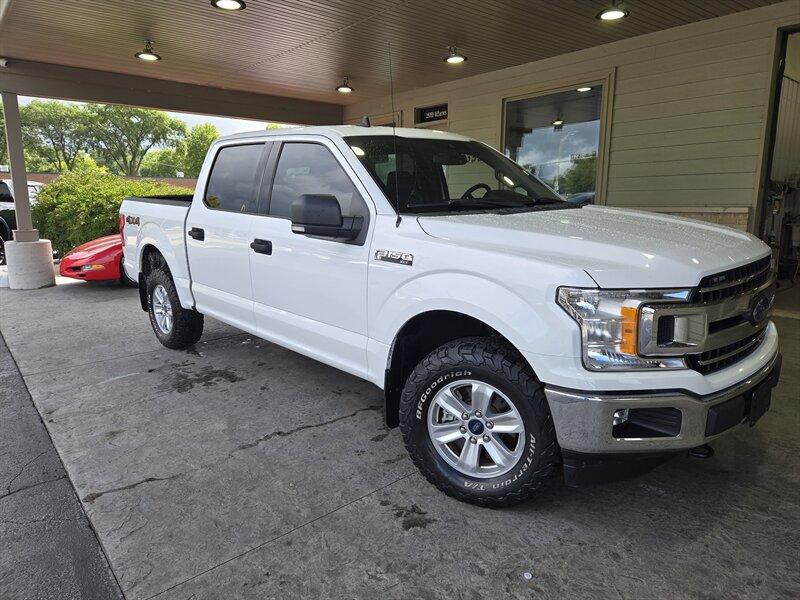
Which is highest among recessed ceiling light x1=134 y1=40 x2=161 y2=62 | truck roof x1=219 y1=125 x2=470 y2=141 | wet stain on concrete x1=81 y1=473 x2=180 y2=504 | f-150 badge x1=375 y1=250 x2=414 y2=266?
recessed ceiling light x1=134 y1=40 x2=161 y2=62

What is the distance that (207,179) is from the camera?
15.0ft

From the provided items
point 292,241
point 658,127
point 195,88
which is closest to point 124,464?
point 292,241

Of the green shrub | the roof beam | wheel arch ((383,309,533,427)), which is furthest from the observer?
the green shrub

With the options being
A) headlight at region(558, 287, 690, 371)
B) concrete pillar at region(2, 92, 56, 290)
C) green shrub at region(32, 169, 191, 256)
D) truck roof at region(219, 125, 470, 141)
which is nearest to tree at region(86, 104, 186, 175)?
green shrub at region(32, 169, 191, 256)

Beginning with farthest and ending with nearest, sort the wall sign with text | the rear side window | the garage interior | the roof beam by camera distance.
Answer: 1. the rear side window
2. the wall sign with text
3. the roof beam
4. the garage interior

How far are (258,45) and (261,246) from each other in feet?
16.6

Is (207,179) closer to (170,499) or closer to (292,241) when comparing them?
(292,241)

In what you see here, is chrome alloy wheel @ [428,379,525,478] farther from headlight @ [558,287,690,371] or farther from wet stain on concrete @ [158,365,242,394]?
wet stain on concrete @ [158,365,242,394]

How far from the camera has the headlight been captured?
2133 mm

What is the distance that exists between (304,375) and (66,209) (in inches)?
360

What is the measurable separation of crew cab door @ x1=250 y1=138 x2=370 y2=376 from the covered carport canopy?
126 inches

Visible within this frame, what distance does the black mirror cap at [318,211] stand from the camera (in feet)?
9.62

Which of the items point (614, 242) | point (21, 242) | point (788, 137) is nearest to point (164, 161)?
point (21, 242)

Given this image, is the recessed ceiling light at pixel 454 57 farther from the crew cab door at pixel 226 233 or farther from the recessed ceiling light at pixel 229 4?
the crew cab door at pixel 226 233
